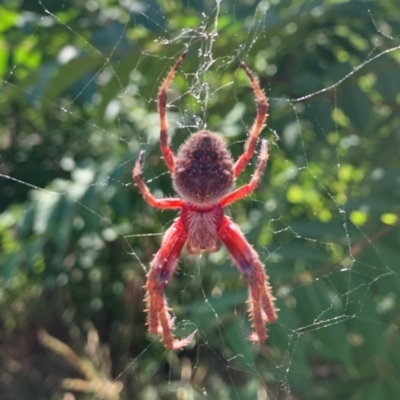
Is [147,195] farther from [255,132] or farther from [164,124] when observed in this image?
[255,132]

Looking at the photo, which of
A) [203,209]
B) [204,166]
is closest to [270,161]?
[203,209]

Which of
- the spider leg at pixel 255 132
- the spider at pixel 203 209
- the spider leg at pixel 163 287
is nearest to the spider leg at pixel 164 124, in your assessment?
the spider at pixel 203 209

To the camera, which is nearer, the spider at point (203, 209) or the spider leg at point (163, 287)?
the spider at point (203, 209)

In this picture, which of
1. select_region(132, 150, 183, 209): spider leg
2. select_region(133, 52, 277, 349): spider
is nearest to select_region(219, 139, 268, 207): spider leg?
select_region(133, 52, 277, 349): spider

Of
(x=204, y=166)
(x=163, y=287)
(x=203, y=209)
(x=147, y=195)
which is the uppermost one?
(x=204, y=166)

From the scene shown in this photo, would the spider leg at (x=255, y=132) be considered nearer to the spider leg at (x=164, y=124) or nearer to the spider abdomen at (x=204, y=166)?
the spider abdomen at (x=204, y=166)

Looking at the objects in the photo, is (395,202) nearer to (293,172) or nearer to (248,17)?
(293,172)
